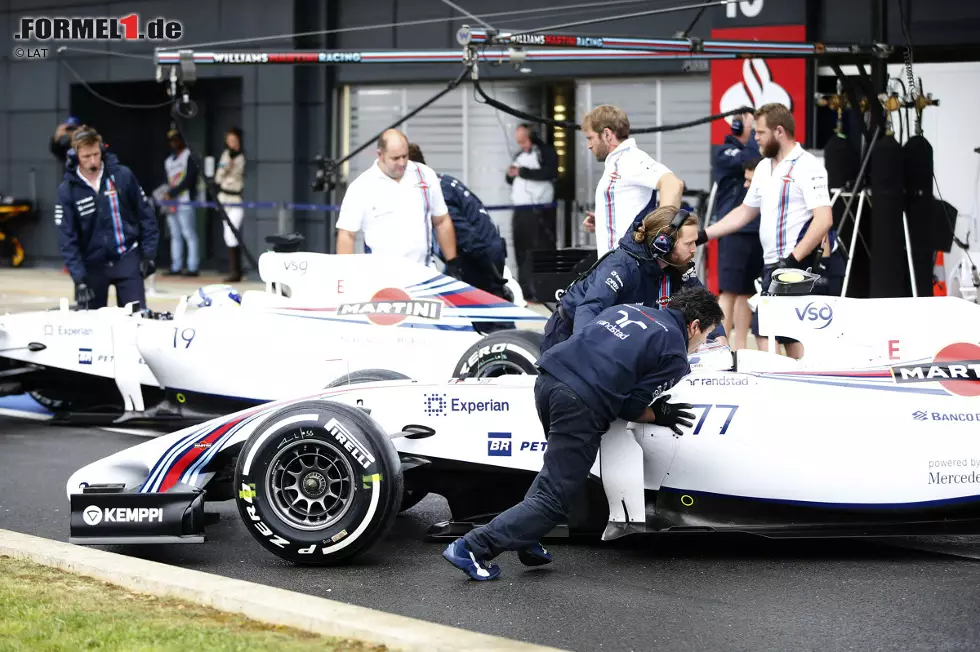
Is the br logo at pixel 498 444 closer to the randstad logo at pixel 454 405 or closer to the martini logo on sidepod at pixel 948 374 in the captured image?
the randstad logo at pixel 454 405

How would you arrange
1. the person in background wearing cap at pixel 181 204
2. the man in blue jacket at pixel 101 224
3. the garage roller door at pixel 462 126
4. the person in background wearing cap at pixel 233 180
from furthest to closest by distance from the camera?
the person in background wearing cap at pixel 181 204 → the person in background wearing cap at pixel 233 180 → the garage roller door at pixel 462 126 → the man in blue jacket at pixel 101 224

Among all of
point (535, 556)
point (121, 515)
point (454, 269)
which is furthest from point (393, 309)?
point (535, 556)

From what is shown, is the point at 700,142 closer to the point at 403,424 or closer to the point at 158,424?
the point at 158,424

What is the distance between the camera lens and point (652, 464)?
6.11 meters

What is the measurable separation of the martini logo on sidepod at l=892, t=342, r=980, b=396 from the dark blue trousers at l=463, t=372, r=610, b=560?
53.0 inches

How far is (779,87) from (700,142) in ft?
6.83

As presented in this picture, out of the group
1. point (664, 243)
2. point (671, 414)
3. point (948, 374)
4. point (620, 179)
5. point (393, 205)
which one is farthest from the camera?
point (393, 205)

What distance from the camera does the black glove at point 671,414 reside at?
6.04 meters

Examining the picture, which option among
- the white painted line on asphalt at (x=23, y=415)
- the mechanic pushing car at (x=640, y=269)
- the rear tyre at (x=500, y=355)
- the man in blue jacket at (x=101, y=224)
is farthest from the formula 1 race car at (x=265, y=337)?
the mechanic pushing car at (x=640, y=269)

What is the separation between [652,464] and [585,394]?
62 centimetres

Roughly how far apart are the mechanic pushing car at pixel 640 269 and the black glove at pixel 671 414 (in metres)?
0.49

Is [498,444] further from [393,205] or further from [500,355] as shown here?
[393,205]

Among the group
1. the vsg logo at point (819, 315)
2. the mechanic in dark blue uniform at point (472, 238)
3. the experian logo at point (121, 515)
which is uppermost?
the mechanic in dark blue uniform at point (472, 238)

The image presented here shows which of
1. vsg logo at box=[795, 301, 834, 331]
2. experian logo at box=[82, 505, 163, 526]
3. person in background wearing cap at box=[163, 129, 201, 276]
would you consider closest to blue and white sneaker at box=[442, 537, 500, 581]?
experian logo at box=[82, 505, 163, 526]
